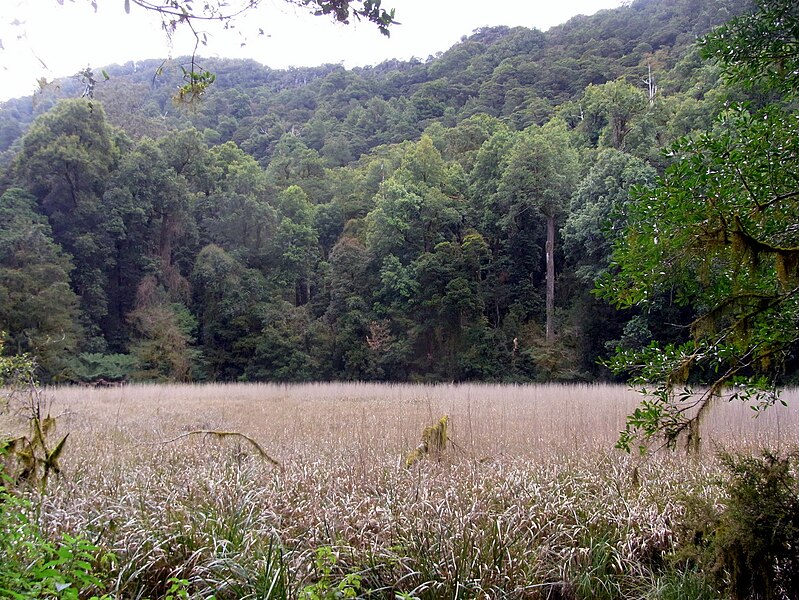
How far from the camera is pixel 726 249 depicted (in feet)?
9.82

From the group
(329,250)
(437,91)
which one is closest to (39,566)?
(329,250)

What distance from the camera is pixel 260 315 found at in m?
27.2

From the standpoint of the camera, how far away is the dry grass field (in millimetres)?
3354

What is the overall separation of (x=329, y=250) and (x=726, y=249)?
94.0 ft

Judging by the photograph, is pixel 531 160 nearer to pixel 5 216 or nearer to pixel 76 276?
pixel 76 276

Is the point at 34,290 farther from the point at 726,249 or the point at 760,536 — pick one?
the point at 760,536

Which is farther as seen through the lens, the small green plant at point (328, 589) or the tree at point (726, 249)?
the tree at point (726, 249)

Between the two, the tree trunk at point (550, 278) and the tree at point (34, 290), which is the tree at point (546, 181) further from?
the tree at point (34, 290)

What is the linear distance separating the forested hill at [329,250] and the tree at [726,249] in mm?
17588

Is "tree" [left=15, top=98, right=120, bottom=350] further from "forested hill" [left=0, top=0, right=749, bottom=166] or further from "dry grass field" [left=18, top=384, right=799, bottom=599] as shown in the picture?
"dry grass field" [left=18, top=384, right=799, bottom=599]

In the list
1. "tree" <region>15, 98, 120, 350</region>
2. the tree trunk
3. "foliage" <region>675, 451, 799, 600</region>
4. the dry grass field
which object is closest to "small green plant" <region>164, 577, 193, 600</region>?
the dry grass field

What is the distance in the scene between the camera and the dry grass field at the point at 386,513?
335cm

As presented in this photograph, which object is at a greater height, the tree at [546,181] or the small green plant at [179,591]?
the tree at [546,181]

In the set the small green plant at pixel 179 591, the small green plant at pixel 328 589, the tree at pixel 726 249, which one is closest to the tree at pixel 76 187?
the small green plant at pixel 179 591
